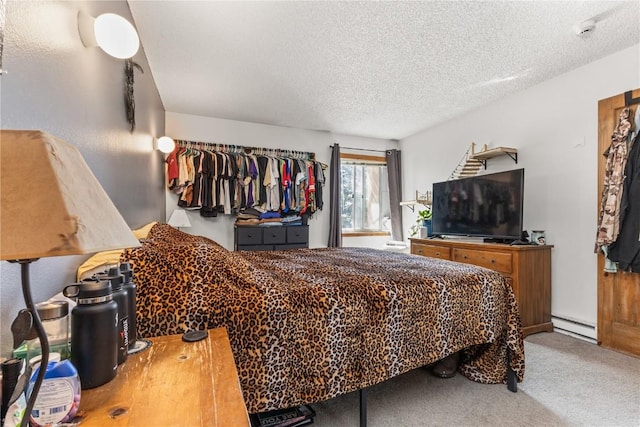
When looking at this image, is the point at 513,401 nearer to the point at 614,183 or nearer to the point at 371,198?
the point at 614,183

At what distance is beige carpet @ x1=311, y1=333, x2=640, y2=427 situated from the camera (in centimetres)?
155

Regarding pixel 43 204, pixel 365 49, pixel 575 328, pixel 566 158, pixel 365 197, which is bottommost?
pixel 575 328

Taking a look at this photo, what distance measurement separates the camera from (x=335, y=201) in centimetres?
481

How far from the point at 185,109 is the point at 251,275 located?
332 centimetres

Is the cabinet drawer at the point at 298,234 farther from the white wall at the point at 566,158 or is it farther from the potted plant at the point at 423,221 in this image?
the white wall at the point at 566,158

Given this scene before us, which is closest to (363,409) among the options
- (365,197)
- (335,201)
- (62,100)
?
(62,100)

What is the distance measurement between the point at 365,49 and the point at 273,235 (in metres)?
2.51

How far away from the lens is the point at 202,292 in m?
1.15

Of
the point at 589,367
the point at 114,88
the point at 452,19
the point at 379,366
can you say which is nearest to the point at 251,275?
the point at 379,366

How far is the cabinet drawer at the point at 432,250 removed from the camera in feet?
11.5

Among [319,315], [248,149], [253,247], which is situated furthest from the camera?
[248,149]

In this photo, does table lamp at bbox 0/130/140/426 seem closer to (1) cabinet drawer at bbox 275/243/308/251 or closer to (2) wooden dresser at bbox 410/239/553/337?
(2) wooden dresser at bbox 410/239/553/337

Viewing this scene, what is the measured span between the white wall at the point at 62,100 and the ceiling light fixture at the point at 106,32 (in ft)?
0.15

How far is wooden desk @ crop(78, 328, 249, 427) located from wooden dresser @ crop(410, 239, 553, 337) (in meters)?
2.75
